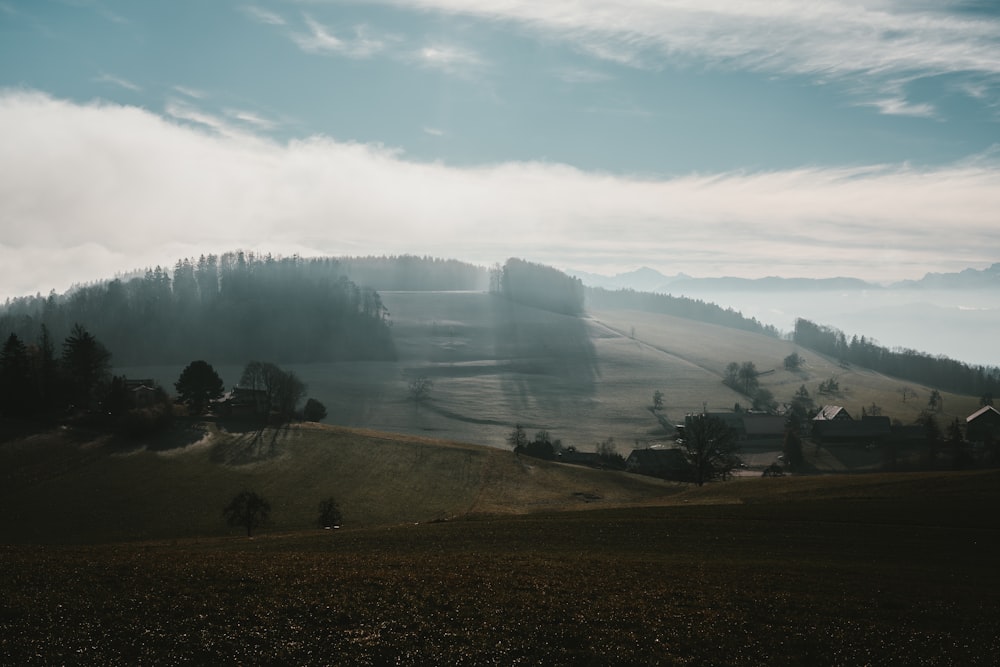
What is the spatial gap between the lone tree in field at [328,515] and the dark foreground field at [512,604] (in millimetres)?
21781

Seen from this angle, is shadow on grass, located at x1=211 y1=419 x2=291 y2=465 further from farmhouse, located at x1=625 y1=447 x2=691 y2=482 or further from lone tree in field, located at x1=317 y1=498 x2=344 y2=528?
farmhouse, located at x1=625 y1=447 x2=691 y2=482

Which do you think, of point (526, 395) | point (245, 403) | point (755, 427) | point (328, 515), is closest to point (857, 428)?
point (755, 427)

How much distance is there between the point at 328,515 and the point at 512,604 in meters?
38.9

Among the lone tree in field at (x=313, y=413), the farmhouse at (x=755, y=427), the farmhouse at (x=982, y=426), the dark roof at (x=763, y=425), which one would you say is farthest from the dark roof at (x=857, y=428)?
the lone tree in field at (x=313, y=413)

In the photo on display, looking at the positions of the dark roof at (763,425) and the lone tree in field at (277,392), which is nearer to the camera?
the lone tree in field at (277,392)

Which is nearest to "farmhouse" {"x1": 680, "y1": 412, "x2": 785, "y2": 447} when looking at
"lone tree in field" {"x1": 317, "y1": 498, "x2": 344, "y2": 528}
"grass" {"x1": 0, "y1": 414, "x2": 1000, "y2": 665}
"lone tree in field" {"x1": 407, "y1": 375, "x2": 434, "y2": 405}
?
"lone tree in field" {"x1": 407, "y1": 375, "x2": 434, "y2": 405}

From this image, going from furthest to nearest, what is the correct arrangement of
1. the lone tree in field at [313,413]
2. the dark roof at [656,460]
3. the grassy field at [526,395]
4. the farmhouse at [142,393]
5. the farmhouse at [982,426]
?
the farmhouse at [982,426], the grassy field at [526,395], the lone tree in field at [313,413], the dark roof at [656,460], the farmhouse at [142,393]

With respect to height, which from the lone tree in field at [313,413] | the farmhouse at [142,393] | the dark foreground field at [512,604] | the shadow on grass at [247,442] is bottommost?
the shadow on grass at [247,442]

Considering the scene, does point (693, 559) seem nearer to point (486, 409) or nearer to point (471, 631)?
point (471, 631)

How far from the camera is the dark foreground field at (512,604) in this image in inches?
750

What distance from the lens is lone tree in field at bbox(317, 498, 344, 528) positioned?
189ft

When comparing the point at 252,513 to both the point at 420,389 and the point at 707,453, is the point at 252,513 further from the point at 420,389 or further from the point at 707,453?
the point at 420,389

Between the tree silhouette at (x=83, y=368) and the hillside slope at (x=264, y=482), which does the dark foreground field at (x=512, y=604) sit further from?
the tree silhouette at (x=83, y=368)

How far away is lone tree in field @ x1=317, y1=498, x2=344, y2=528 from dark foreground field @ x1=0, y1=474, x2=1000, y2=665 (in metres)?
21.8
